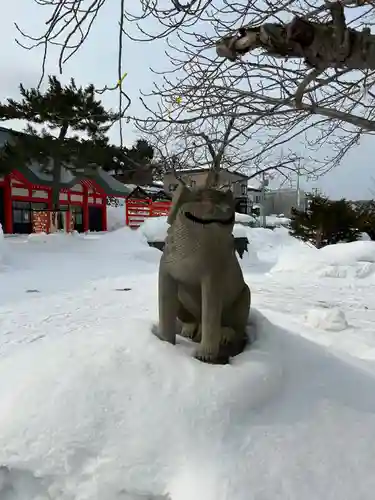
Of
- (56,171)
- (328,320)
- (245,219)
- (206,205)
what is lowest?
(328,320)

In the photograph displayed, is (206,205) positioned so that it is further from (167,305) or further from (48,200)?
(48,200)

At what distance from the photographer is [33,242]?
1253 cm

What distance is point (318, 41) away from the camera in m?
1.70

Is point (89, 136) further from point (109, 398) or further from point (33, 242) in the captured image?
point (109, 398)

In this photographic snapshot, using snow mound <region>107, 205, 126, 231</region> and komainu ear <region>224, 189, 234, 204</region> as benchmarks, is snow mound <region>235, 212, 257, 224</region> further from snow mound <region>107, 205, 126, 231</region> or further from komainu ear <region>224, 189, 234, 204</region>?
komainu ear <region>224, 189, 234, 204</region>

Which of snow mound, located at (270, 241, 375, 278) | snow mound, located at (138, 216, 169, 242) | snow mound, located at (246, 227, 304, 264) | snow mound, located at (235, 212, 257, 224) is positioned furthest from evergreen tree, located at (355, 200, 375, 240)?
snow mound, located at (235, 212, 257, 224)

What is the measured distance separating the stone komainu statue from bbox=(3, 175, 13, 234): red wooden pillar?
48.4ft

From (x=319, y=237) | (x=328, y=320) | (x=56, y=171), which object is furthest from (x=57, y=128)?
(x=328, y=320)

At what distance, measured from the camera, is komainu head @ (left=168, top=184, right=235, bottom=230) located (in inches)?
94.2

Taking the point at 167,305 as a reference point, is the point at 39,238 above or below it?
below

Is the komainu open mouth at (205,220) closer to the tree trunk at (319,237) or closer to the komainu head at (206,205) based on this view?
the komainu head at (206,205)

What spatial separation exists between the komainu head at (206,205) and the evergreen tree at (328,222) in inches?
344

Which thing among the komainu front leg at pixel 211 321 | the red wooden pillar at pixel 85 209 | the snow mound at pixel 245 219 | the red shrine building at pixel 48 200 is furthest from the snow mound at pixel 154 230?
the komainu front leg at pixel 211 321

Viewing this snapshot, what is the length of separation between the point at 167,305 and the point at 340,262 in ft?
22.6
